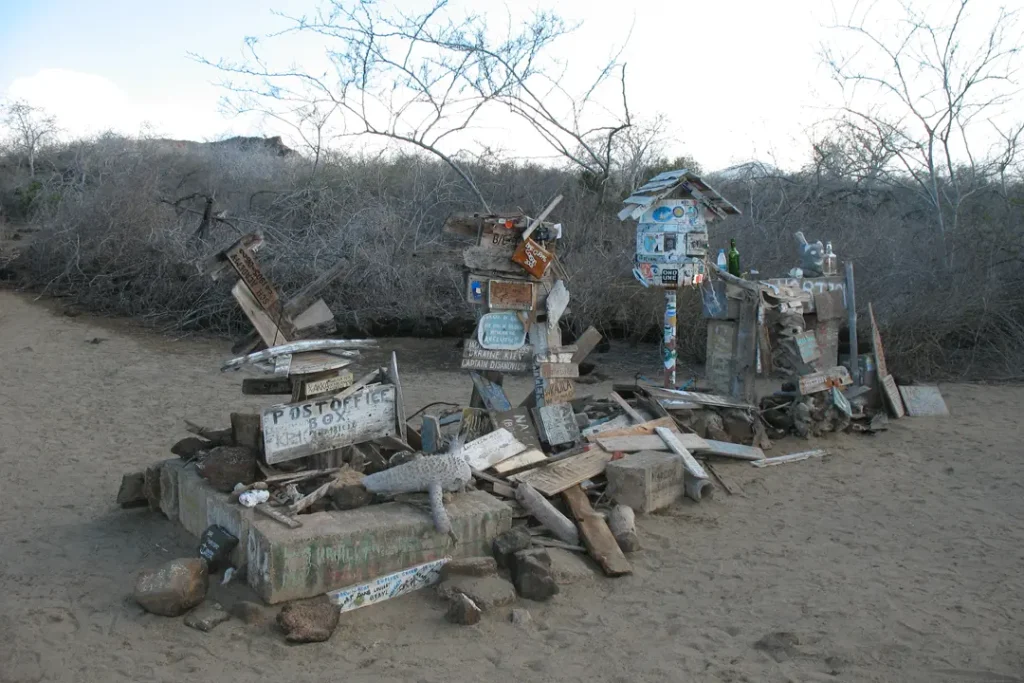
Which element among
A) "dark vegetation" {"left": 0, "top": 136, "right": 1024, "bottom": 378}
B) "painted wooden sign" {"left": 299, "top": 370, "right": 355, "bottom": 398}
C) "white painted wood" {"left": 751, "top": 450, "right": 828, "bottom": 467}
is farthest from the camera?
"dark vegetation" {"left": 0, "top": 136, "right": 1024, "bottom": 378}

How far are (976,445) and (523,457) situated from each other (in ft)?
16.2

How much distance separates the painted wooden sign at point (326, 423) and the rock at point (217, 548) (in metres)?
0.57

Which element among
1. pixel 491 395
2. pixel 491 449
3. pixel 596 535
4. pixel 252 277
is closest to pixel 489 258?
pixel 491 395

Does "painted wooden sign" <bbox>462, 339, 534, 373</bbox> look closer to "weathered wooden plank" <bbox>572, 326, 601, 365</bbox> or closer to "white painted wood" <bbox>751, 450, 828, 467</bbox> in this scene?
"weathered wooden plank" <bbox>572, 326, 601, 365</bbox>

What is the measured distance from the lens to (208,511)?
4945 mm

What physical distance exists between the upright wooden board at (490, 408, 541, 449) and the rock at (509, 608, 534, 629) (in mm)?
2193

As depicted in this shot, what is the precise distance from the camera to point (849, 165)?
1504cm

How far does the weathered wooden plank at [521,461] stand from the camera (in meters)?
5.92

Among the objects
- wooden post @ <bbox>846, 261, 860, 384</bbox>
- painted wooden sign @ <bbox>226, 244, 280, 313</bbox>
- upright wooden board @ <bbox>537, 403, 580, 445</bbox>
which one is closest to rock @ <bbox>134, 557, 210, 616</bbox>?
painted wooden sign @ <bbox>226, 244, 280, 313</bbox>

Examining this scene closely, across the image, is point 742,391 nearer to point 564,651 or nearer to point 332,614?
point 564,651

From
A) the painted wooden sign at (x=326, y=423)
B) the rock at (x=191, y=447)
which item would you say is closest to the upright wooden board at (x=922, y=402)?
the painted wooden sign at (x=326, y=423)

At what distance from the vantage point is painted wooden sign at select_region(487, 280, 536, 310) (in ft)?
22.1

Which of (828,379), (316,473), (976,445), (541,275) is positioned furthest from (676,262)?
(316,473)

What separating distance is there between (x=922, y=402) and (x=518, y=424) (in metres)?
5.41
